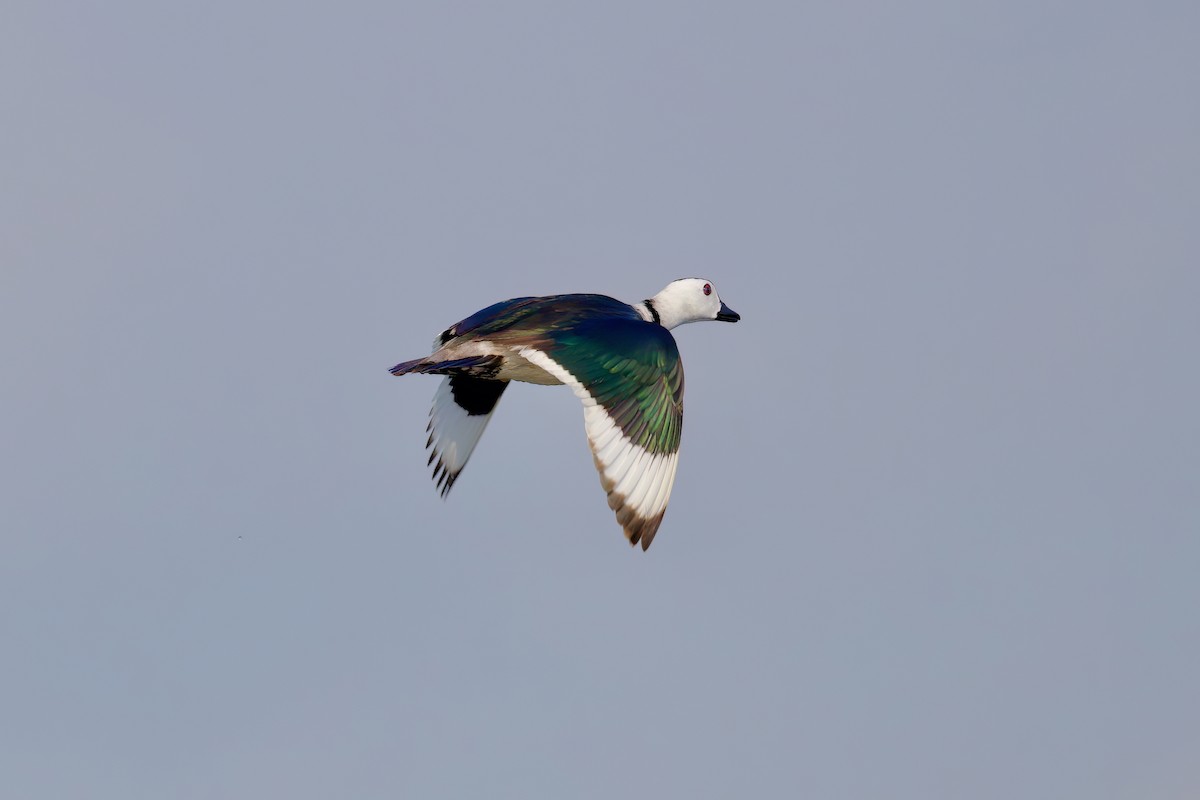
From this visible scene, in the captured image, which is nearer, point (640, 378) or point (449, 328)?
point (640, 378)

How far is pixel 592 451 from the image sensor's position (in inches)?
754

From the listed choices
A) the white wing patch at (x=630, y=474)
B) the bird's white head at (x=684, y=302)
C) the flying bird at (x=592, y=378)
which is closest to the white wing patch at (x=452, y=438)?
the flying bird at (x=592, y=378)

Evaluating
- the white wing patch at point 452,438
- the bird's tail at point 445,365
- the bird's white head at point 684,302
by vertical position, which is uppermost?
the bird's white head at point 684,302

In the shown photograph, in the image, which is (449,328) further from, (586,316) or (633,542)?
(633,542)

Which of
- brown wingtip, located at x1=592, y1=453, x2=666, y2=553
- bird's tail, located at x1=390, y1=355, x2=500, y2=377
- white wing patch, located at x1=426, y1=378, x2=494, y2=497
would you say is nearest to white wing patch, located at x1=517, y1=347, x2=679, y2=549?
brown wingtip, located at x1=592, y1=453, x2=666, y2=553

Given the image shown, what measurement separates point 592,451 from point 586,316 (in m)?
3.48

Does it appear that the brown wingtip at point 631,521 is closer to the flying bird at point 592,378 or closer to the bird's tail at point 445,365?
the flying bird at point 592,378

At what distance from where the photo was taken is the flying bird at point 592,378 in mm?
19188

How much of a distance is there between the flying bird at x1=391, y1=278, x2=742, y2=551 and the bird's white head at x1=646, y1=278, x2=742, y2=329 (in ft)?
0.34

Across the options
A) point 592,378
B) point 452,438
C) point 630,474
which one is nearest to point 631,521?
point 630,474

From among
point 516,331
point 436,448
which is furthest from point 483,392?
point 516,331

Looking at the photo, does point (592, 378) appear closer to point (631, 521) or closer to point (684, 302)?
point (631, 521)

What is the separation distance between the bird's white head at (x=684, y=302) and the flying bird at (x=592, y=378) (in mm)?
103

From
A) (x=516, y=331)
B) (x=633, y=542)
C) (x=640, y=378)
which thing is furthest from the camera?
(x=516, y=331)
